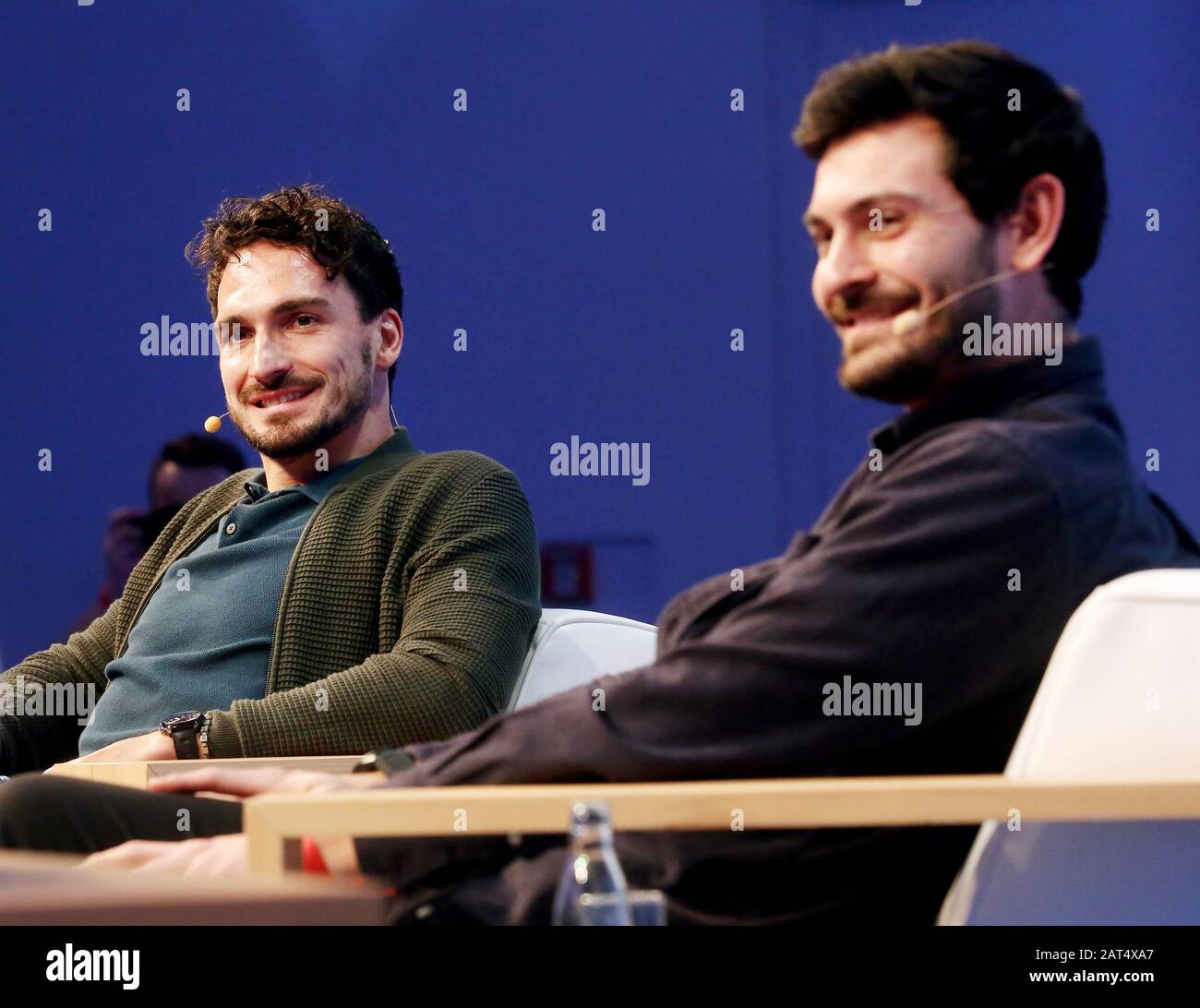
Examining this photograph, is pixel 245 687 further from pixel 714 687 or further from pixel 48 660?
pixel 714 687

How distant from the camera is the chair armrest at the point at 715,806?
1.24 meters

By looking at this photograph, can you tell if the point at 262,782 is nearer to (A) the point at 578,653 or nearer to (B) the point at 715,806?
(B) the point at 715,806

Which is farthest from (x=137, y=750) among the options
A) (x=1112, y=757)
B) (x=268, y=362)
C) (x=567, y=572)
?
(x=567, y=572)

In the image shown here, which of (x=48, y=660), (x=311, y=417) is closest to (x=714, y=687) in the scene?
(x=311, y=417)

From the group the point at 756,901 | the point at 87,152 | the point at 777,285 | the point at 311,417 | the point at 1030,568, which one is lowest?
the point at 756,901

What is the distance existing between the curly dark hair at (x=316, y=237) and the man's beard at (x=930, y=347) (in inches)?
52.9

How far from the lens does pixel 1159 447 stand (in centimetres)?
343

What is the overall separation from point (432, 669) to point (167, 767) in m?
0.43

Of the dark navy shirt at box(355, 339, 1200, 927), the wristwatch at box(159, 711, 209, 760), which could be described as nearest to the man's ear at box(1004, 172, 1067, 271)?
the dark navy shirt at box(355, 339, 1200, 927)

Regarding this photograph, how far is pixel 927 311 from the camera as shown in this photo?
163 centimetres

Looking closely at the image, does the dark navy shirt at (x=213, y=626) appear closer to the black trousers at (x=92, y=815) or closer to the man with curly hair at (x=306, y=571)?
the man with curly hair at (x=306, y=571)

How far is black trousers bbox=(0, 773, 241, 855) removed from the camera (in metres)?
1.64

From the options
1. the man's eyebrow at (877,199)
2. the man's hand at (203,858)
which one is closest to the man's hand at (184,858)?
the man's hand at (203,858)

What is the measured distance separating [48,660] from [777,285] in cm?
201
